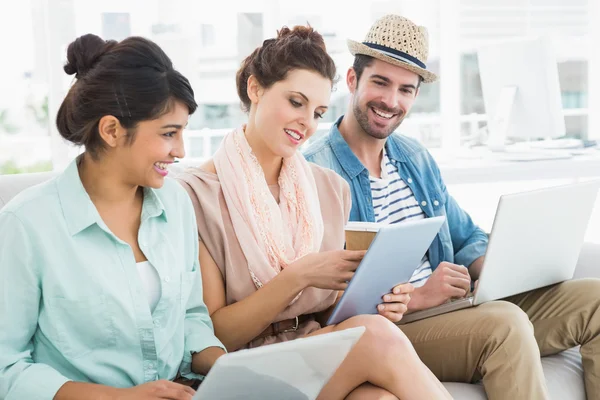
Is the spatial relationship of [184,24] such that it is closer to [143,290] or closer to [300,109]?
[300,109]

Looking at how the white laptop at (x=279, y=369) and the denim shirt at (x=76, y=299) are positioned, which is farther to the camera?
the denim shirt at (x=76, y=299)

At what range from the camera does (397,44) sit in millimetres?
2332

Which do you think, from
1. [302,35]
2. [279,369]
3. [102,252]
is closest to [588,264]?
[302,35]

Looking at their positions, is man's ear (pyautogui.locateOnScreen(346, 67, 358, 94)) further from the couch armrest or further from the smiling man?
the couch armrest

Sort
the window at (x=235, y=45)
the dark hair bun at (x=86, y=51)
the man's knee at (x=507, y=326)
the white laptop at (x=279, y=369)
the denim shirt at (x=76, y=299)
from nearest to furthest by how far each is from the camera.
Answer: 1. the white laptop at (x=279, y=369)
2. the denim shirt at (x=76, y=299)
3. the dark hair bun at (x=86, y=51)
4. the man's knee at (x=507, y=326)
5. the window at (x=235, y=45)

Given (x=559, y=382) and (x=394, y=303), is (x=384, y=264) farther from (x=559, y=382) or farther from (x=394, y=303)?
(x=559, y=382)

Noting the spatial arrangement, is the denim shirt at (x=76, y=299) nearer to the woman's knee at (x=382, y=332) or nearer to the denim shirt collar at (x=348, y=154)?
the woman's knee at (x=382, y=332)

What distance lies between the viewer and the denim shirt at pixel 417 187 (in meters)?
2.27

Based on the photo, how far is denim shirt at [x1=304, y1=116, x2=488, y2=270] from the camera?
2.27 meters

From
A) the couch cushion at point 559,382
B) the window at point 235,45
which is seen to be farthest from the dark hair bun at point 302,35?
the window at point 235,45

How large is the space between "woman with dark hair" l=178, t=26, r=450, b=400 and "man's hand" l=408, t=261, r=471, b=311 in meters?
0.26

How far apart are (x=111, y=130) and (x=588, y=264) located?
5.25 ft

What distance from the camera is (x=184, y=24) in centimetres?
451

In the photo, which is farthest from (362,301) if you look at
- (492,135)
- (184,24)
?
(184,24)
